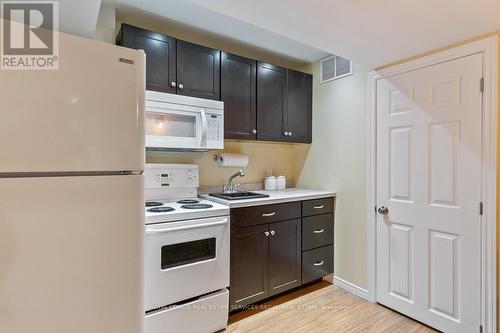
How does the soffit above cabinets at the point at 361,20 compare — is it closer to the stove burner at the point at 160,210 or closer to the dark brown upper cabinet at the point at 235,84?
the dark brown upper cabinet at the point at 235,84

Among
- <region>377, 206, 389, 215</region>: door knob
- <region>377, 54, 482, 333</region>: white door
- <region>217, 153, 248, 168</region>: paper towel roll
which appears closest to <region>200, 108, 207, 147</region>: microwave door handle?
<region>217, 153, 248, 168</region>: paper towel roll

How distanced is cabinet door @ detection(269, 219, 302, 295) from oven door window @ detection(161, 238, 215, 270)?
2.10 ft

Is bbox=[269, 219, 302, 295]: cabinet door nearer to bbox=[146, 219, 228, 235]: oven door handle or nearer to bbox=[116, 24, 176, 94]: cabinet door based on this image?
bbox=[146, 219, 228, 235]: oven door handle

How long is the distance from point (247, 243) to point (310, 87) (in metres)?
1.95

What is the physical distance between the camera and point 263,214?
2332 millimetres

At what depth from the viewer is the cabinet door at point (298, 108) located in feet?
9.56

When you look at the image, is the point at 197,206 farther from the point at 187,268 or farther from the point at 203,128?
the point at 203,128

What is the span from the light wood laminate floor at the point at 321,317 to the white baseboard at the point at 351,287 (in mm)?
45

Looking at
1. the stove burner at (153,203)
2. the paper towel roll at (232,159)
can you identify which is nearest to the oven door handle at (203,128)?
the paper towel roll at (232,159)

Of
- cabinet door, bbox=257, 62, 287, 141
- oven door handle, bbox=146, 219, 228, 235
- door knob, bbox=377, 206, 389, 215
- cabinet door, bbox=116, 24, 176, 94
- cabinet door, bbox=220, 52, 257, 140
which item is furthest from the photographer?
cabinet door, bbox=257, 62, 287, 141

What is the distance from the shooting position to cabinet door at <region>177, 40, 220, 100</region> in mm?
2197

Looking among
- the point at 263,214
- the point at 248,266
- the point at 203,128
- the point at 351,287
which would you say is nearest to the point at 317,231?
the point at 351,287

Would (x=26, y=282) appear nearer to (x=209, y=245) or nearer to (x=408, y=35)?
(x=209, y=245)

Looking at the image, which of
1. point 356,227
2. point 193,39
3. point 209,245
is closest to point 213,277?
point 209,245
